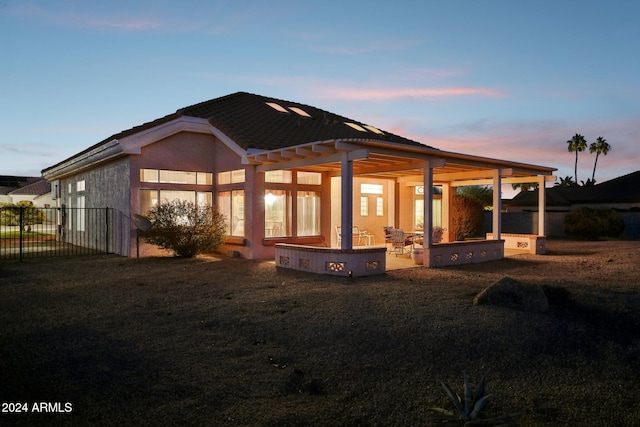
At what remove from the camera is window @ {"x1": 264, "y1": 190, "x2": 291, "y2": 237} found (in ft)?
47.1

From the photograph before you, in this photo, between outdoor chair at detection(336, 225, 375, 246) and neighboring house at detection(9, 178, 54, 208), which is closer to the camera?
outdoor chair at detection(336, 225, 375, 246)

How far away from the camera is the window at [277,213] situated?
14.4 m

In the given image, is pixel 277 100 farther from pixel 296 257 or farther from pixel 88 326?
pixel 88 326

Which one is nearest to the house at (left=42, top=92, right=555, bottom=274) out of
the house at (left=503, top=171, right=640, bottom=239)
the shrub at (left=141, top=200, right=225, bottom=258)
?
the shrub at (left=141, top=200, right=225, bottom=258)

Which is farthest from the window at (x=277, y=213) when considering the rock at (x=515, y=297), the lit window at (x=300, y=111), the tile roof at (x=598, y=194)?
the tile roof at (x=598, y=194)

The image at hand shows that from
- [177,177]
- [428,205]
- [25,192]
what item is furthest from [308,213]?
[25,192]

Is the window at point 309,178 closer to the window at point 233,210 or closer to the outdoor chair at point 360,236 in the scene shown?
the window at point 233,210

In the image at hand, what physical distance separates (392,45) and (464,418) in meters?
11.8

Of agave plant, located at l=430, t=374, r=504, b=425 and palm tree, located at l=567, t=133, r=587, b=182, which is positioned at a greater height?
palm tree, located at l=567, t=133, r=587, b=182

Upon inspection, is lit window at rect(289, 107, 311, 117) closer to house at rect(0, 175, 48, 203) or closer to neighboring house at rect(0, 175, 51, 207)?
neighboring house at rect(0, 175, 51, 207)

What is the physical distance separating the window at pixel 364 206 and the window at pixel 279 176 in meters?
4.32

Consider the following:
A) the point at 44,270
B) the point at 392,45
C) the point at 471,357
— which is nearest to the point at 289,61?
the point at 392,45

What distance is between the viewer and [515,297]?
23.8 feet

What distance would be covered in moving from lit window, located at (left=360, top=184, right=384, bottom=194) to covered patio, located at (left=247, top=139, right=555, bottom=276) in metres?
0.28
